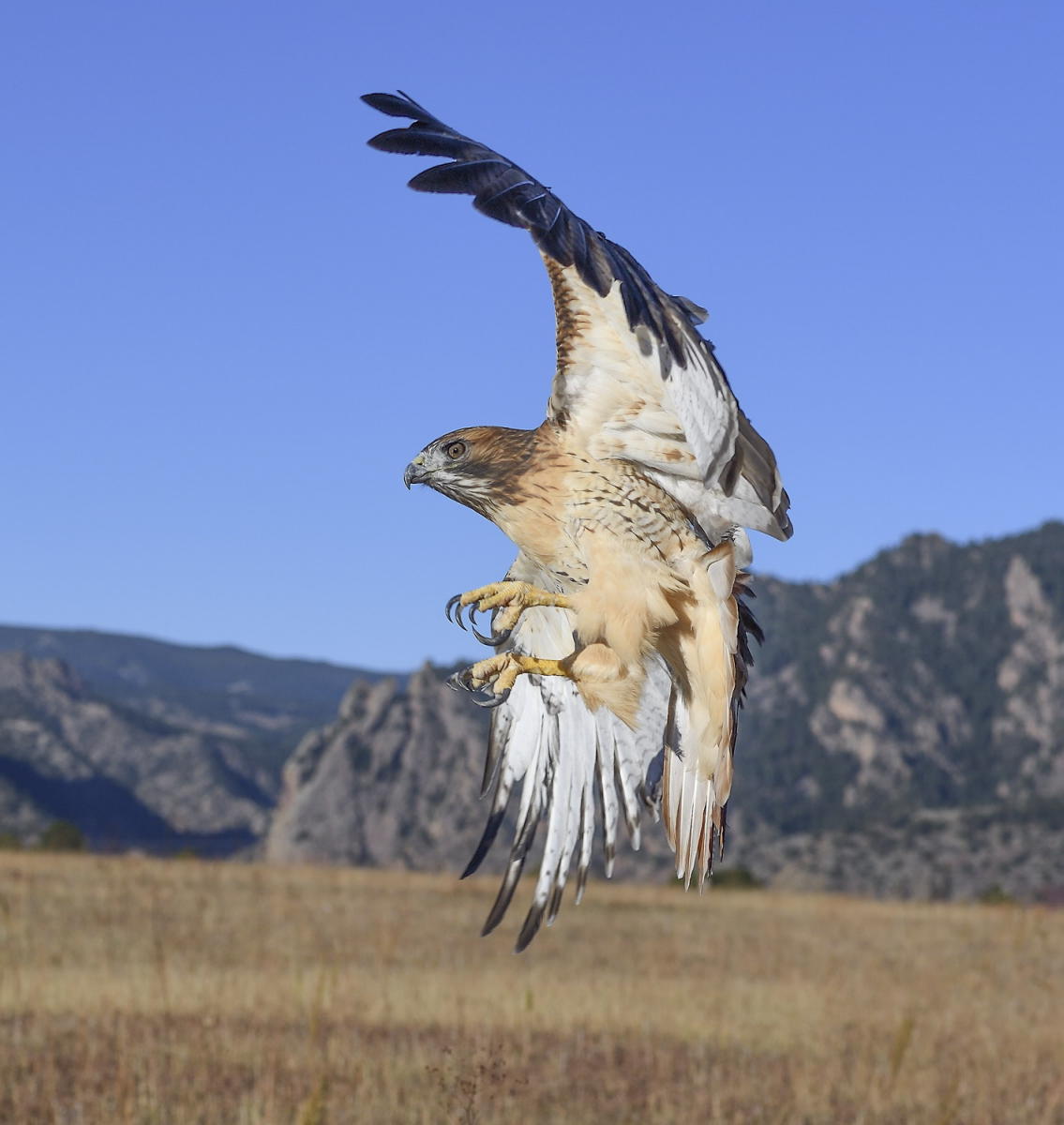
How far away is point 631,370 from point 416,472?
0.67 meters

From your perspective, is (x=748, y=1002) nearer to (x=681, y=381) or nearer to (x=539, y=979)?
(x=539, y=979)

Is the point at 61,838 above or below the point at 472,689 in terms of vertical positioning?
below

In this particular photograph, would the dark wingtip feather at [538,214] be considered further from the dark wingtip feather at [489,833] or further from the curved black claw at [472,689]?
the dark wingtip feather at [489,833]

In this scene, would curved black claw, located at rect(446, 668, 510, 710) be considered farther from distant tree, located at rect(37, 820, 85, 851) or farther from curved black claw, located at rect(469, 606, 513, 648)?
distant tree, located at rect(37, 820, 85, 851)

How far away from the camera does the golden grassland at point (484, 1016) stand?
27.3 ft

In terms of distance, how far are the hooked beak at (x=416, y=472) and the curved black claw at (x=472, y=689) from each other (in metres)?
0.53

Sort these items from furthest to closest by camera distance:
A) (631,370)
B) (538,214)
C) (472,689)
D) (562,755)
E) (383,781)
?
(383,781) → (562,755) → (472,689) → (631,370) → (538,214)

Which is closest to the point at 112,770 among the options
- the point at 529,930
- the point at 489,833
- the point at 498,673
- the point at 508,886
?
the point at 489,833

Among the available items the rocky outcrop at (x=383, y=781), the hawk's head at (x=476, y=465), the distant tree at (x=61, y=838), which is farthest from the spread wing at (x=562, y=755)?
the rocky outcrop at (x=383, y=781)

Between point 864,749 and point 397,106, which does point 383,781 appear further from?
point 397,106

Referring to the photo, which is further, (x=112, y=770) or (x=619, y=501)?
(x=112, y=770)

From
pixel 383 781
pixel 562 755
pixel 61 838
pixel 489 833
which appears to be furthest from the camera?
pixel 383 781

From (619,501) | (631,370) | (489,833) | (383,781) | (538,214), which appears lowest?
(383,781)

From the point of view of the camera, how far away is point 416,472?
3.93 metres
